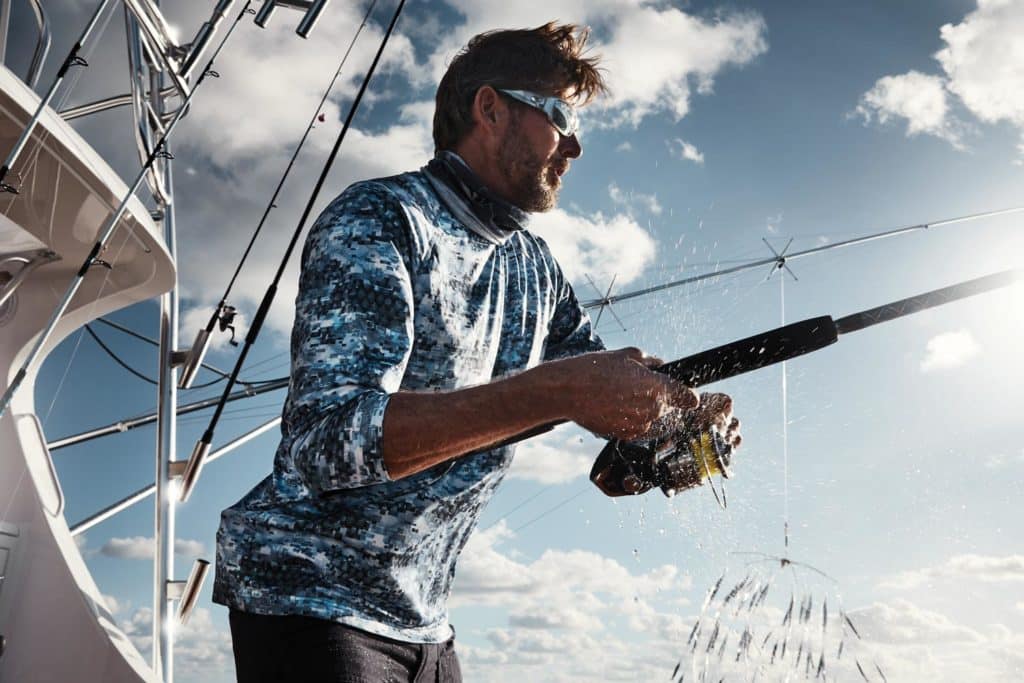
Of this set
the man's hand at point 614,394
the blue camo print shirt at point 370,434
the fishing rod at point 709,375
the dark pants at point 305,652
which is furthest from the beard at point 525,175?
the dark pants at point 305,652

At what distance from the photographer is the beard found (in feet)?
7.25

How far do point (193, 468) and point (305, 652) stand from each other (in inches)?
130

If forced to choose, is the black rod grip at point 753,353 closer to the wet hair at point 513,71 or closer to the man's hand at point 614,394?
the man's hand at point 614,394

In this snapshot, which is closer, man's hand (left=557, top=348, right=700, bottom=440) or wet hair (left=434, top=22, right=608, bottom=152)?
man's hand (left=557, top=348, right=700, bottom=440)

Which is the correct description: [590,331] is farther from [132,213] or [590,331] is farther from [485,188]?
[132,213]

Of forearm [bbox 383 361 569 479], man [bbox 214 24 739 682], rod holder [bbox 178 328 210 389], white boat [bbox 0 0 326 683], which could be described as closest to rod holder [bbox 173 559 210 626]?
white boat [bbox 0 0 326 683]

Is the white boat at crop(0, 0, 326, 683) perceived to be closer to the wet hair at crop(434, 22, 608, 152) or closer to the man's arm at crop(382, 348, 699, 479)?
the wet hair at crop(434, 22, 608, 152)

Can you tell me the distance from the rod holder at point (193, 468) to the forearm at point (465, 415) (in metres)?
3.19

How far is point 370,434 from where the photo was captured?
1380 millimetres

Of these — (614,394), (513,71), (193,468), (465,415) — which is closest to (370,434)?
(465,415)

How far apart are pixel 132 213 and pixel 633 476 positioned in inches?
130

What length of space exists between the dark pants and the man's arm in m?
0.37

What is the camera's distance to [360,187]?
1.75m

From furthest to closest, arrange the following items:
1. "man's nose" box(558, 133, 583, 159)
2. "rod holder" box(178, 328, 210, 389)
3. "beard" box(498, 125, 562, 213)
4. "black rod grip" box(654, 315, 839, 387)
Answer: "rod holder" box(178, 328, 210, 389) < "man's nose" box(558, 133, 583, 159) < "beard" box(498, 125, 562, 213) < "black rod grip" box(654, 315, 839, 387)
